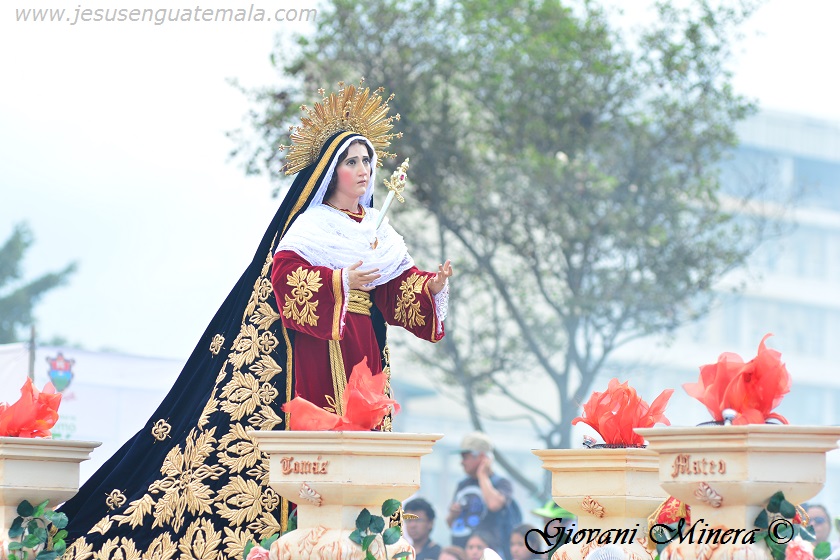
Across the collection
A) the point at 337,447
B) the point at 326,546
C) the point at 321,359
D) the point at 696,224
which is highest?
the point at 696,224

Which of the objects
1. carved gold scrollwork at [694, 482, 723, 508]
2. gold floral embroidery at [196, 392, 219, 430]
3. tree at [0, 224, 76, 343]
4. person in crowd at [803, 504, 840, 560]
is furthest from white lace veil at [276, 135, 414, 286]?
tree at [0, 224, 76, 343]

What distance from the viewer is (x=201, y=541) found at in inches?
202

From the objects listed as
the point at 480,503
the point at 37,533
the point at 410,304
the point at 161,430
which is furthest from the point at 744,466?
the point at 480,503

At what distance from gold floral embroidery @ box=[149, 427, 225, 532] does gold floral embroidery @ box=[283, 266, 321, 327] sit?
610 millimetres

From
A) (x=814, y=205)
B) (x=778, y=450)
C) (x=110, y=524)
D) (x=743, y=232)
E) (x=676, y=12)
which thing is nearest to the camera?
(x=778, y=450)

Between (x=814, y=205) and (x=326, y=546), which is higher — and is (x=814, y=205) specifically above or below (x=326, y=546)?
above

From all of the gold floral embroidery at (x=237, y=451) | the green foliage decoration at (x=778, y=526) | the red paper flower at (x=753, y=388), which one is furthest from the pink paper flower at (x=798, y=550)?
the gold floral embroidery at (x=237, y=451)

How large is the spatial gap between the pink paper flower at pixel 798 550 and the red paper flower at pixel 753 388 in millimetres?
379

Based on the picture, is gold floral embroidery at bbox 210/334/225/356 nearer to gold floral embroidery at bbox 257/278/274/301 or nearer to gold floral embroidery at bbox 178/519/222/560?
gold floral embroidery at bbox 257/278/274/301

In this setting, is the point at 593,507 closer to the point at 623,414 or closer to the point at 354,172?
the point at 623,414

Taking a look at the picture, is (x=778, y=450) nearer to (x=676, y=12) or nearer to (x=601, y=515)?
(x=601, y=515)

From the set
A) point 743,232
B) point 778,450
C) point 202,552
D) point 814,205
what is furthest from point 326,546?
point 814,205

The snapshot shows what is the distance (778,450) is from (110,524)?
9.10ft

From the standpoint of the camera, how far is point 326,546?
13.9 ft
